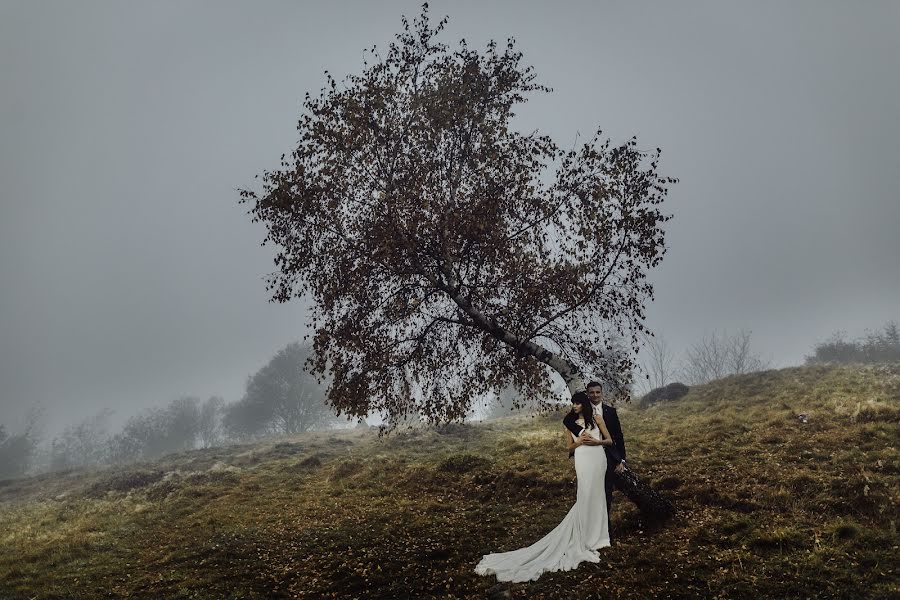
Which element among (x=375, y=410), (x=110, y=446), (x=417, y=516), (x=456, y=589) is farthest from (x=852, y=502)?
(x=110, y=446)

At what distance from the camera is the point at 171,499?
21781mm

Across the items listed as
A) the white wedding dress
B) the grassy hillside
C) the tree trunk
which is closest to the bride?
the white wedding dress

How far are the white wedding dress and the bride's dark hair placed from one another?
0.17m

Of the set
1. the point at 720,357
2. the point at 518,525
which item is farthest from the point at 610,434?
the point at 720,357

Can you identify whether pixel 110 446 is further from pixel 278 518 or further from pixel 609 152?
pixel 609 152

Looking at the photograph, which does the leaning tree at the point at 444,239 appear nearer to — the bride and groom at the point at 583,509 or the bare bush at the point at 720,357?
the bride and groom at the point at 583,509

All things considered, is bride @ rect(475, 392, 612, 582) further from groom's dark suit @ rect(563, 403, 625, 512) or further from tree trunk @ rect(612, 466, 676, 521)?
tree trunk @ rect(612, 466, 676, 521)

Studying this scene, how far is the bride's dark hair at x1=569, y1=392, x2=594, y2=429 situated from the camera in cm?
973

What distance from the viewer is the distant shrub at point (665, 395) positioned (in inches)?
1312

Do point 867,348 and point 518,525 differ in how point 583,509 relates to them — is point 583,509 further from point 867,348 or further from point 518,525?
point 867,348

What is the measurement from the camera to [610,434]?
985 cm

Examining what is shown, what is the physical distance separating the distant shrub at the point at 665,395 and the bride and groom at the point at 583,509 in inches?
1055

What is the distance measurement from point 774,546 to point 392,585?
7435 millimetres

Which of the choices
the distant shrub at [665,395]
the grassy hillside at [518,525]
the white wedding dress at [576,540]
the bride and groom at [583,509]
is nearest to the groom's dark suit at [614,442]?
the bride and groom at [583,509]
